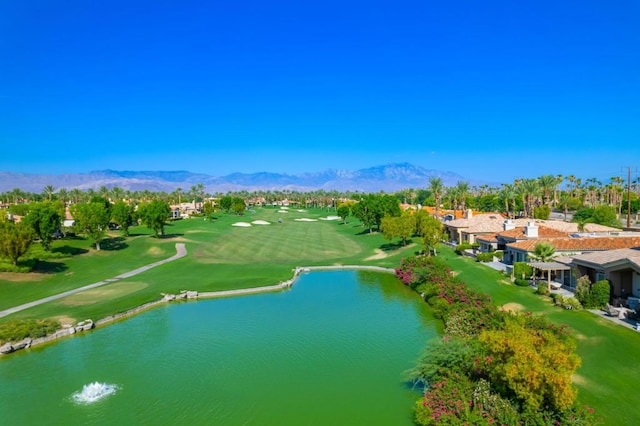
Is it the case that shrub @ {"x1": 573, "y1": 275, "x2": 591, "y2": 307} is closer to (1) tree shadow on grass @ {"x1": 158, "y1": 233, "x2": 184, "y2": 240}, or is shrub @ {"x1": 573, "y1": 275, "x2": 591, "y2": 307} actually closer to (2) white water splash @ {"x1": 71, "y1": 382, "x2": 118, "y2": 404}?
(2) white water splash @ {"x1": 71, "y1": 382, "x2": 118, "y2": 404}

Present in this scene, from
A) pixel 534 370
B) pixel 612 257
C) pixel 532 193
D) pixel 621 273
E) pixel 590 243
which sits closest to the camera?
pixel 534 370

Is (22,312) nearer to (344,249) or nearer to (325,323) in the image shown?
(325,323)

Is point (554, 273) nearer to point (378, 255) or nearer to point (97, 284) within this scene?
point (378, 255)

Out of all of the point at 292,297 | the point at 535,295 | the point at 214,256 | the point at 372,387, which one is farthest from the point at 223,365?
the point at 214,256

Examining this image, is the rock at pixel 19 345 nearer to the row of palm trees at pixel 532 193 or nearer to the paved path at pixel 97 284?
the paved path at pixel 97 284

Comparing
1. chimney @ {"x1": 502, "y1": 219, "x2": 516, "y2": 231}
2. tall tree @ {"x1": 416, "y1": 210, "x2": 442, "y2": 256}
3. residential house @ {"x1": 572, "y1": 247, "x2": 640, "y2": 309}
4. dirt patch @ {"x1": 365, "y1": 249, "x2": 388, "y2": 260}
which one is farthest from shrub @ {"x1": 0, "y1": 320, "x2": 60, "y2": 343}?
chimney @ {"x1": 502, "y1": 219, "x2": 516, "y2": 231}

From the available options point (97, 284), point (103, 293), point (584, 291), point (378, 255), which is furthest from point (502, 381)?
point (378, 255)
